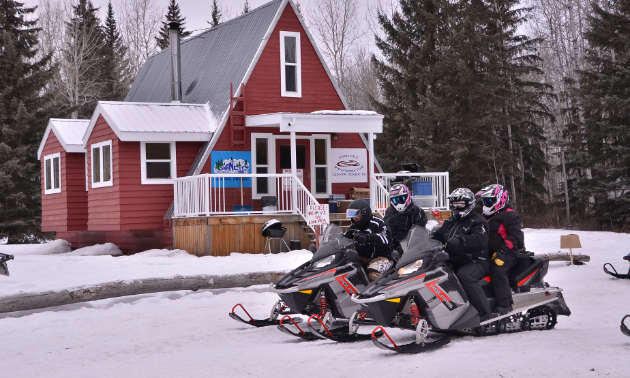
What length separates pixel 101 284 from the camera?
10.9m

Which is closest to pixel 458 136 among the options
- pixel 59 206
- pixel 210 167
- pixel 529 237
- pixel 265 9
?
pixel 529 237

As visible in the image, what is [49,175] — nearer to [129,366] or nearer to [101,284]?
[101,284]

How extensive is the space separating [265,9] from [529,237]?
399 inches

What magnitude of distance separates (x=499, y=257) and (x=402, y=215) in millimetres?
1962

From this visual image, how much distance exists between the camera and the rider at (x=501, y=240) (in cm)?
766

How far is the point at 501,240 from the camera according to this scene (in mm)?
7879

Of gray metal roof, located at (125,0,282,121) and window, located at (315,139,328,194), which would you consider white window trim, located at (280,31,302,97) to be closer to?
gray metal roof, located at (125,0,282,121)

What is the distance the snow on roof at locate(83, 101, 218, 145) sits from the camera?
714 inches

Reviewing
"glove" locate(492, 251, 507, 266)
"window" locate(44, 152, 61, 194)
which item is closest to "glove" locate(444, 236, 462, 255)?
"glove" locate(492, 251, 507, 266)

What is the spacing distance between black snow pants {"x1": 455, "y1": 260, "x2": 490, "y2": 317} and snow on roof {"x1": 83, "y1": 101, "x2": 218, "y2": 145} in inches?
483

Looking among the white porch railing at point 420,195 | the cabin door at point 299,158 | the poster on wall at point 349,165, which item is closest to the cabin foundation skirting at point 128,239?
the cabin door at point 299,158

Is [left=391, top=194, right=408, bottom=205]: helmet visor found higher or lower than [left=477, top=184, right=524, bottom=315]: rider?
higher

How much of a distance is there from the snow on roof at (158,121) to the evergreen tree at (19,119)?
1016cm

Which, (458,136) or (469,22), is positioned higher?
(469,22)
